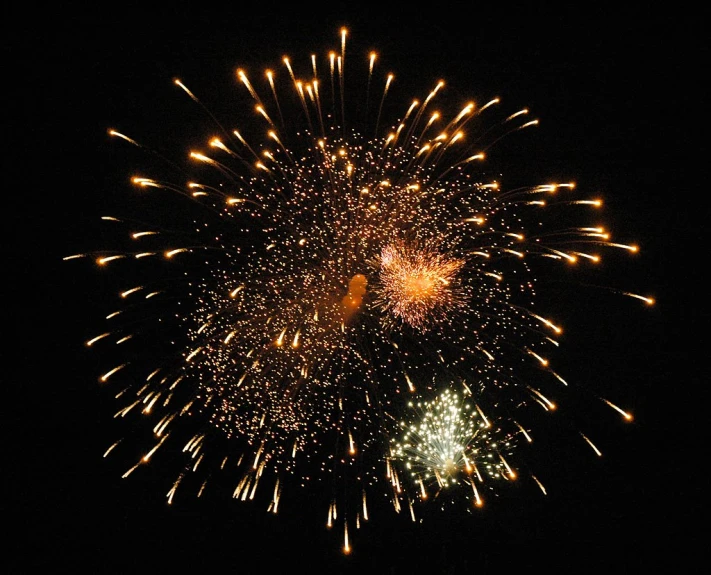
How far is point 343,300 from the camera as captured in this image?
2.25 m

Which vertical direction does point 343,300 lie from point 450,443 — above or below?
above

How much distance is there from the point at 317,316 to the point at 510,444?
1.48 meters

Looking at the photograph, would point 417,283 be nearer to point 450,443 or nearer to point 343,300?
point 343,300

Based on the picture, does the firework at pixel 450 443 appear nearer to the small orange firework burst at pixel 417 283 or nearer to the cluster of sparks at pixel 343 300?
the cluster of sparks at pixel 343 300

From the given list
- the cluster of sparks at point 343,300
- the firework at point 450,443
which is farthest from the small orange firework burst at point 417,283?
the firework at point 450,443

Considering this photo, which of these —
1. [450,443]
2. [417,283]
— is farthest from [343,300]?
[450,443]

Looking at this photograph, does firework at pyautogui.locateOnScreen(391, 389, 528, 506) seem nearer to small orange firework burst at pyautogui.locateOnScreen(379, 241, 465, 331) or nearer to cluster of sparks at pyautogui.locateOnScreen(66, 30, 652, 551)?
cluster of sparks at pyautogui.locateOnScreen(66, 30, 652, 551)

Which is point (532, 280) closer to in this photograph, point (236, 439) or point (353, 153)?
point (353, 153)

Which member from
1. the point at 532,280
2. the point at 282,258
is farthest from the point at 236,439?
the point at 532,280

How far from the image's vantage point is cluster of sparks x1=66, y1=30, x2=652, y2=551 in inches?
87.4

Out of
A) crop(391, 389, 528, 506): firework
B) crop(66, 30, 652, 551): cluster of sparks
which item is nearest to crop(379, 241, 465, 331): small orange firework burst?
crop(66, 30, 652, 551): cluster of sparks

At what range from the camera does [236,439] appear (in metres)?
Result: 2.71

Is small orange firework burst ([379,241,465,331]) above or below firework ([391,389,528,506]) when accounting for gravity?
above

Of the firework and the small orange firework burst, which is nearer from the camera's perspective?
the small orange firework burst
